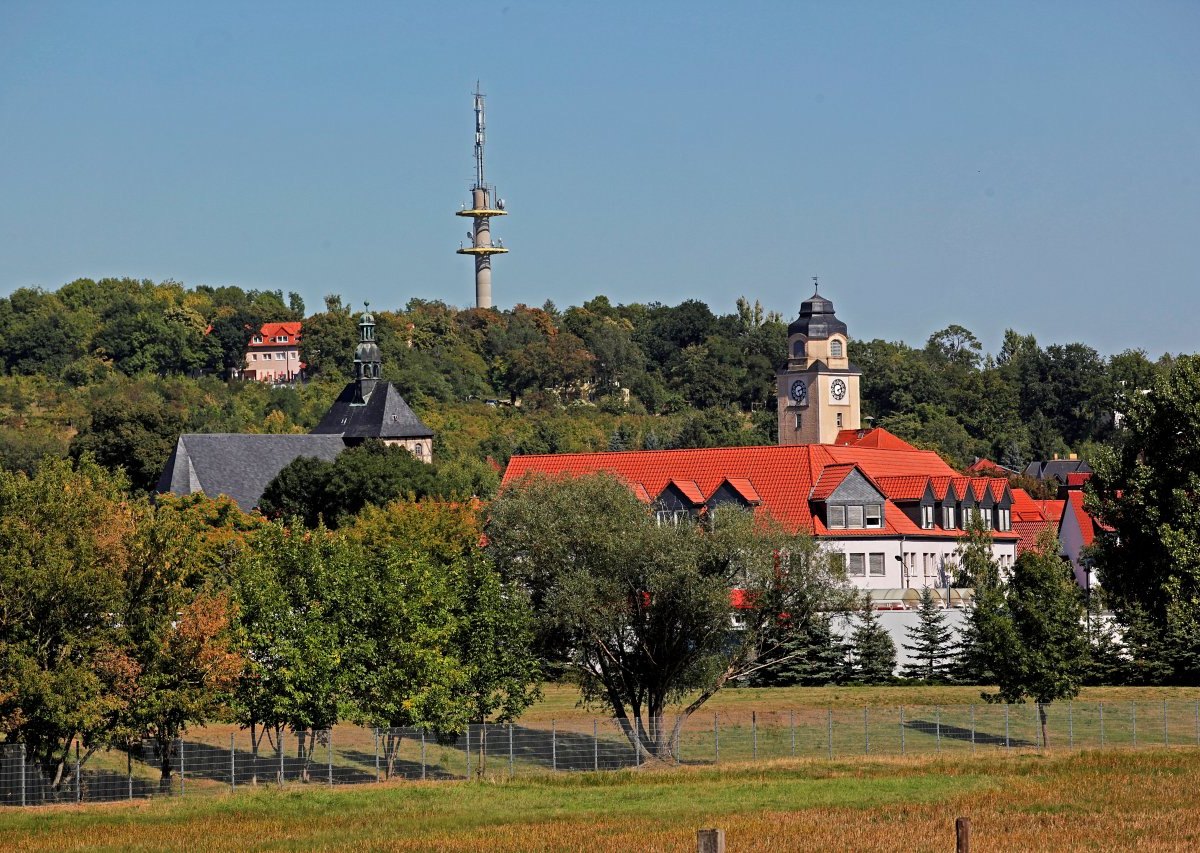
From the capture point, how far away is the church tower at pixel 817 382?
Answer: 13325 cm

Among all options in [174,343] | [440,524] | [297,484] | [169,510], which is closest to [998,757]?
[169,510]

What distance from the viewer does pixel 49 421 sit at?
156m

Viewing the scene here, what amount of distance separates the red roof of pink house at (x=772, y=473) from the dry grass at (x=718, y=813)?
4109 centimetres

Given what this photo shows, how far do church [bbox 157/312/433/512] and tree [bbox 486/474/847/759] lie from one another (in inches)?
2268

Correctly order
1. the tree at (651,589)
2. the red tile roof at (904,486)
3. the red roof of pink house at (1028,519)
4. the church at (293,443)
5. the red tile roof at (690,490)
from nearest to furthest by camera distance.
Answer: the tree at (651,589) → the red tile roof at (690,490) → the red tile roof at (904,486) → the red roof of pink house at (1028,519) → the church at (293,443)

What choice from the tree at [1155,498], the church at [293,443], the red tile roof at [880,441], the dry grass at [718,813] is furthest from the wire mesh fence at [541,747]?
the church at [293,443]

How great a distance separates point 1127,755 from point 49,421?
123589 mm

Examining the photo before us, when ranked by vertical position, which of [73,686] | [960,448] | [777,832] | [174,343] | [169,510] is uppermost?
[174,343]

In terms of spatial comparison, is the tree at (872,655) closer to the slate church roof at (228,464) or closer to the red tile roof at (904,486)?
the red tile roof at (904,486)

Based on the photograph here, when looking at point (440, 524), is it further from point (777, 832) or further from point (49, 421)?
point (49, 421)

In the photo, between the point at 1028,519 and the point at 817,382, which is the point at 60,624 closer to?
the point at 1028,519

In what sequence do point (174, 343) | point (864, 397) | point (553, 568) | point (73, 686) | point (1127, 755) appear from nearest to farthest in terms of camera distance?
1. point (73, 686)
2. point (1127, 755)
3. point (553, 568)
4. point (864, 397)
5. point (174, 343)

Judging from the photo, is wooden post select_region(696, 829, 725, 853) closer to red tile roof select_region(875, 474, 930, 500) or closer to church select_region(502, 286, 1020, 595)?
church select_region(502, 286, 1020, 595)

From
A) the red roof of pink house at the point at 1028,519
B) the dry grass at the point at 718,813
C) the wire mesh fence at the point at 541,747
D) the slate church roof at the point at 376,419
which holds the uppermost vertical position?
the slate church roof at the point at 376,419
